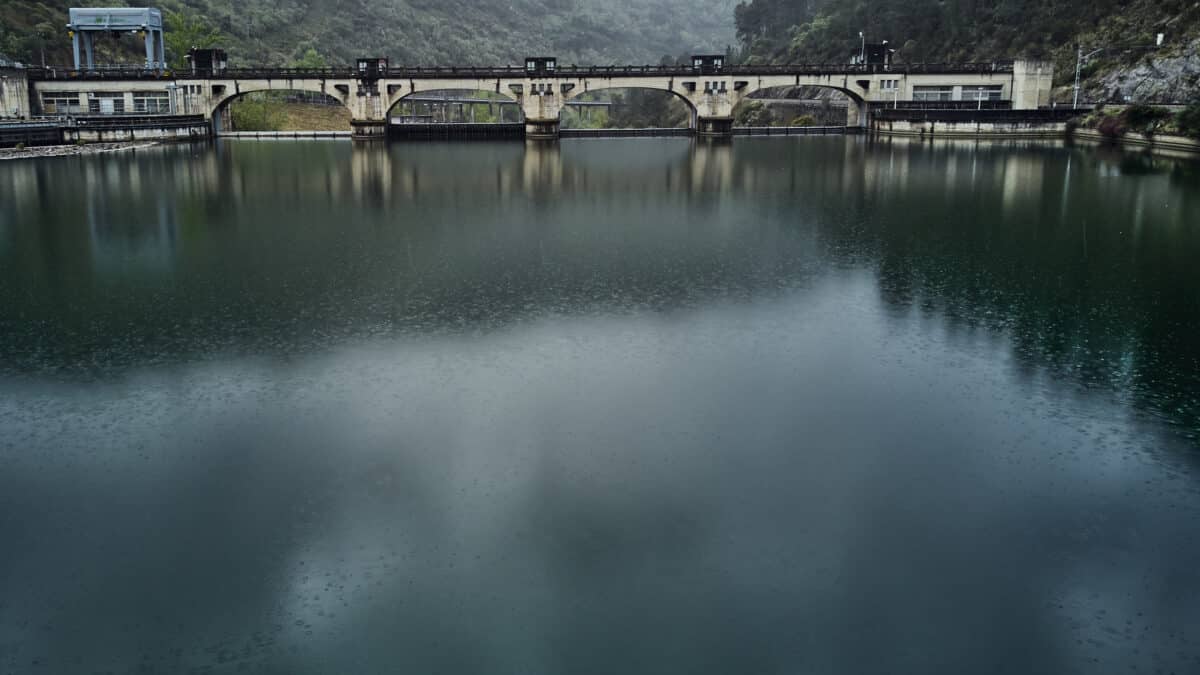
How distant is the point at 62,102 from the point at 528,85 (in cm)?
3878

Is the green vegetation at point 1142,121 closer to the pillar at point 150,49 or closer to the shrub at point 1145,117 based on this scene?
the shrub at point 1145,117

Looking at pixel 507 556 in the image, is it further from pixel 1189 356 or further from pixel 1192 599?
pixel 1189 356

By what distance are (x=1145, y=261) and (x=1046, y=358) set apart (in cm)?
1177

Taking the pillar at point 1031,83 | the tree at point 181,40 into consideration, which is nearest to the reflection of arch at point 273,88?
the tree at point 181,40

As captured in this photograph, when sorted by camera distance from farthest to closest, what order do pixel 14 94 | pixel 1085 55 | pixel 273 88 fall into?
1. pixel 1085 55
2. pixel 273 88
3. pixel 14 94

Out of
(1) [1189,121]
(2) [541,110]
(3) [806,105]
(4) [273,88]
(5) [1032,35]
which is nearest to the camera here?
(1) [1189,121]

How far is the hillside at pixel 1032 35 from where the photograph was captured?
79.1 metres

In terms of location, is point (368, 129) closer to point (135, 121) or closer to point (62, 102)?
point (135, 121)

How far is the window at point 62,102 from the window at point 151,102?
4.42 metres

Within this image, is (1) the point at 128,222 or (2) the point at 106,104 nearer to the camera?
(1) the point at 128,222

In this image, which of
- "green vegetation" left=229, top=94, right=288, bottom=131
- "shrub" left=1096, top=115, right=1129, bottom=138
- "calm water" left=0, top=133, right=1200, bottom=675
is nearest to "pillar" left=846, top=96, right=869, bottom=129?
"shrub" left=1096, top=115, right=1129, bottom=138

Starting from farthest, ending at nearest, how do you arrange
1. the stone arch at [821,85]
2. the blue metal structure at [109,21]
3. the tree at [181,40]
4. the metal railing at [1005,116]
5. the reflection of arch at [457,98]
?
the tree at [181,40], the stone arch at [821,85], the reflection of arch at [457,98], the blue metal structure at [109,21], the metal railing at [1005,116]

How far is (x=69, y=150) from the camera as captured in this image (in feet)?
225

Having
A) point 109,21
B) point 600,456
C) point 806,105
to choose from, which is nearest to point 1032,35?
point 806,105
